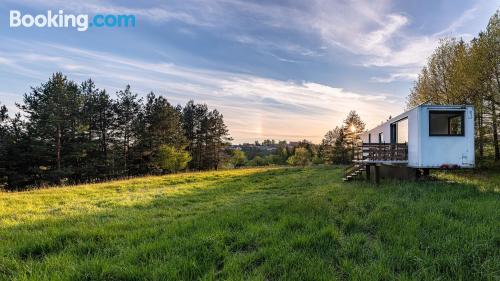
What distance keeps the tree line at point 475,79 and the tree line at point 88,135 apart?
3122cm

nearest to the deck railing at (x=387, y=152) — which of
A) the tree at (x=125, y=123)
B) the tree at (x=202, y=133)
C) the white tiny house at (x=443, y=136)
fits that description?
the white tiny house at (x=443, y=136)

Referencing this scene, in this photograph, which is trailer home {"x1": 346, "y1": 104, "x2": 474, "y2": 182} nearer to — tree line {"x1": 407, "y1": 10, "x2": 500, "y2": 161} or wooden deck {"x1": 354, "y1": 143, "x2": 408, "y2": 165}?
wooden deck {"x1": 354, "y1": 143, "x2": 408, "y2": 165}

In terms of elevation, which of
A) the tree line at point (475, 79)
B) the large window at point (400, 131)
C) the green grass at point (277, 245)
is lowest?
the green grass at point (277, 245)

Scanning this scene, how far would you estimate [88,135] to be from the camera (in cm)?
3462

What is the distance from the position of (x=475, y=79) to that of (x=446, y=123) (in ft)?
33.9

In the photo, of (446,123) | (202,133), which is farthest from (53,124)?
(446,123)

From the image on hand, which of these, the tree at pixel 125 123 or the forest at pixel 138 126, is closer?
the forest at pixel 138 126

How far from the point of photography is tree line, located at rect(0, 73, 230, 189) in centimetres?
2830

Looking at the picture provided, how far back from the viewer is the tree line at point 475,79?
18781mm

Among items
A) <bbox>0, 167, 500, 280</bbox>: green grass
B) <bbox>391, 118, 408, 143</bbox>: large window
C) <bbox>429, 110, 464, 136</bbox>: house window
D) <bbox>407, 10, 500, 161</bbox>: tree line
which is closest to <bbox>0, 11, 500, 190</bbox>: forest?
<bbox>407, 10, 500, 161</bbox>: tree line

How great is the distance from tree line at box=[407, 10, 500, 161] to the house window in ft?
33.4

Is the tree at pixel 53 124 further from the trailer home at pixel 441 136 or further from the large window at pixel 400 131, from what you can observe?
the trailer home at pixel 441 136

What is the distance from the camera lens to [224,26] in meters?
15.6

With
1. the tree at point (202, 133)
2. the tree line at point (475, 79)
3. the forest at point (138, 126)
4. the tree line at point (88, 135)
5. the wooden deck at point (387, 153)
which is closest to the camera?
the wooden deck at point (387, 153)
